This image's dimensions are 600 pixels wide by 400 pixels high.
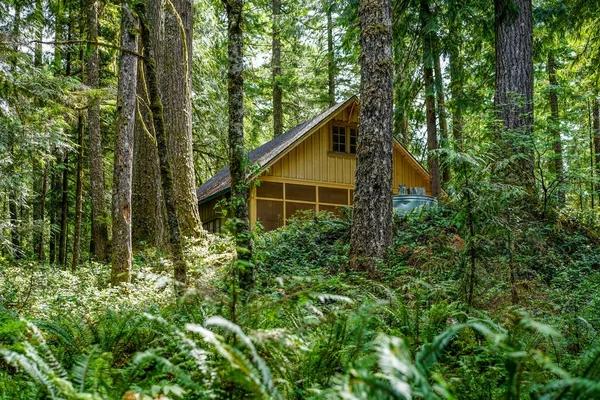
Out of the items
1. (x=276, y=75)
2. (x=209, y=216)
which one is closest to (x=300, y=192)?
(x=209, y=216)

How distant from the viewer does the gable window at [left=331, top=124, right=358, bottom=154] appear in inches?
879

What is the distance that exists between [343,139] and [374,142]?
45.4 feet

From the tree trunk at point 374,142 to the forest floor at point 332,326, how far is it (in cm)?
53

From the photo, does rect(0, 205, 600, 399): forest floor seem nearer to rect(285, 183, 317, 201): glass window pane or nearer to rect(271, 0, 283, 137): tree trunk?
rect(285, 183, 317, 201): glass window pane

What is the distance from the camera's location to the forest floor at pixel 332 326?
1708 millimetres

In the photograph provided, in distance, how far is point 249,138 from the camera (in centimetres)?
2573

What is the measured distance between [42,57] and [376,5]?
14.0 m

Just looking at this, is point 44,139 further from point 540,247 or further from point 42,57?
point 540,247

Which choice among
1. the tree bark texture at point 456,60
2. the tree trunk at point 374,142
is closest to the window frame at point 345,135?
the tree bark texture at point 456,60

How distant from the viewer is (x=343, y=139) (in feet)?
74.2

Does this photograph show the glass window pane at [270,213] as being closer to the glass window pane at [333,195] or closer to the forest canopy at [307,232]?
the forest canopy at [307,232]

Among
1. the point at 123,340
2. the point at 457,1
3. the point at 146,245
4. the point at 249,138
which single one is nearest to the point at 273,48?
the point at 249,138

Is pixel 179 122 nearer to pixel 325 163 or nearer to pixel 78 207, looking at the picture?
pixel 78 207

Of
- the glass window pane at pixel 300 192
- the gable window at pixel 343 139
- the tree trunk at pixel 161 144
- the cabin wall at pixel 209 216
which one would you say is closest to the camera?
the tree trunk at pixel 161 144
